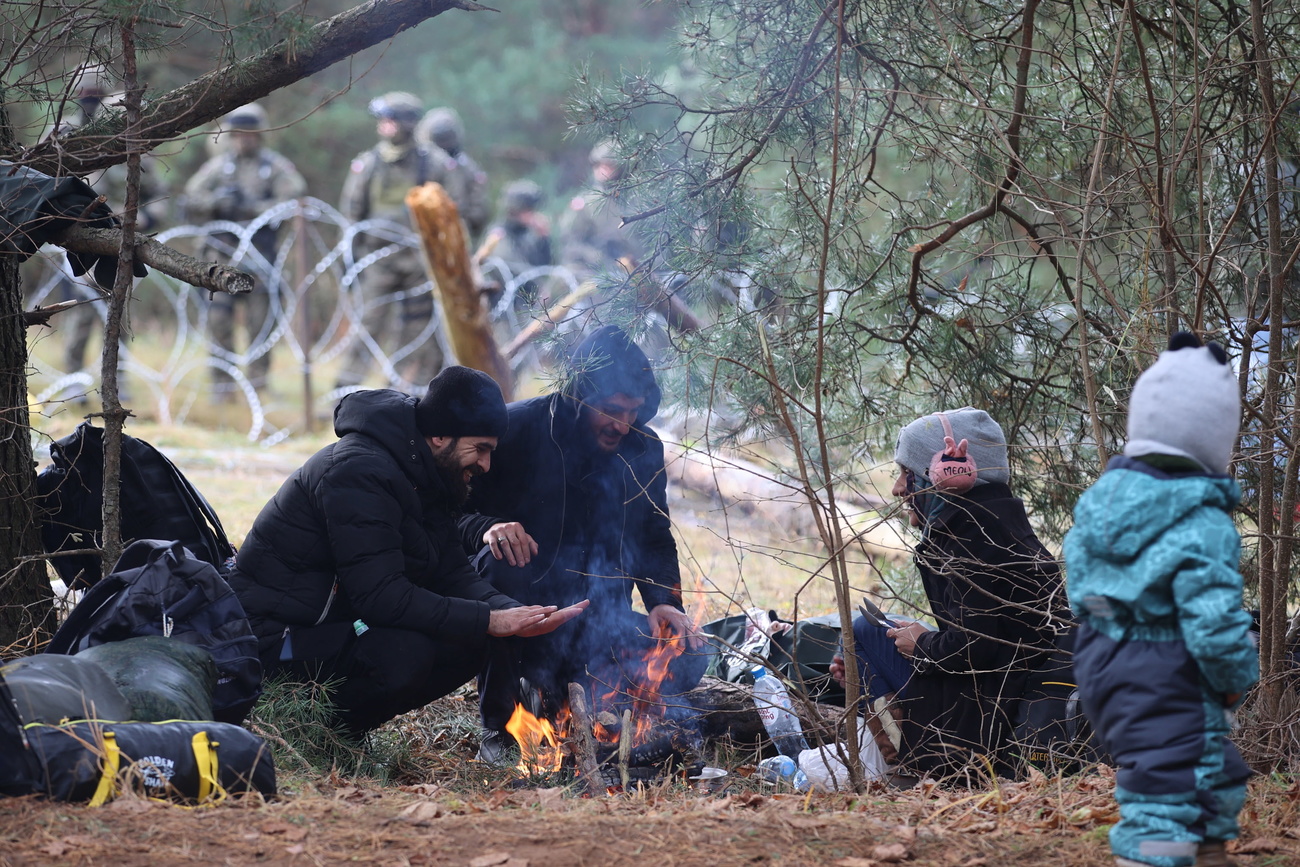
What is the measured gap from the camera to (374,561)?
14.5ft

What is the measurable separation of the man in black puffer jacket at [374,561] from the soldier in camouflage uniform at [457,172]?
954cm

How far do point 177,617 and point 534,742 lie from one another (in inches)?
64.1

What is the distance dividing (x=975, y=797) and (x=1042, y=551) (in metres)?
1.11

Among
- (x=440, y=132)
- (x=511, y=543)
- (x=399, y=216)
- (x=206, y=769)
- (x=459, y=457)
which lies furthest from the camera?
(x=399, y=216)

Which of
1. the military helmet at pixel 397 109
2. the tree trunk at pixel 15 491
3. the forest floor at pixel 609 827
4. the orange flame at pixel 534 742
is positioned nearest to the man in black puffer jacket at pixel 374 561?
the orange flame at pixel 534 742

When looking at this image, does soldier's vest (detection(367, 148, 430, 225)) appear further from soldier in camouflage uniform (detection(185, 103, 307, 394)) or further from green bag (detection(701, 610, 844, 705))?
green bag (detection(701, 610, 844, 705))

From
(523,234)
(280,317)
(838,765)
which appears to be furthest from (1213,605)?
(523,234)

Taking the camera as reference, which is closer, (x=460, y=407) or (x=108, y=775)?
(x=108, y=775)

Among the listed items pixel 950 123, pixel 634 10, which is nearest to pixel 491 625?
pixel 950 123

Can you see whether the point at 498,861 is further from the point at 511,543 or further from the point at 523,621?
the point at 511,543

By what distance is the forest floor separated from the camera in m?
2.90

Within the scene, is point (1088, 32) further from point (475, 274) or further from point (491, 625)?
point (475, 274)

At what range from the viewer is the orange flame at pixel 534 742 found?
4.65 meters

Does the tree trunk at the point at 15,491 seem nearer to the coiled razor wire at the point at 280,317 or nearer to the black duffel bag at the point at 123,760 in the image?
the black duffel bag at the point at 123,760
